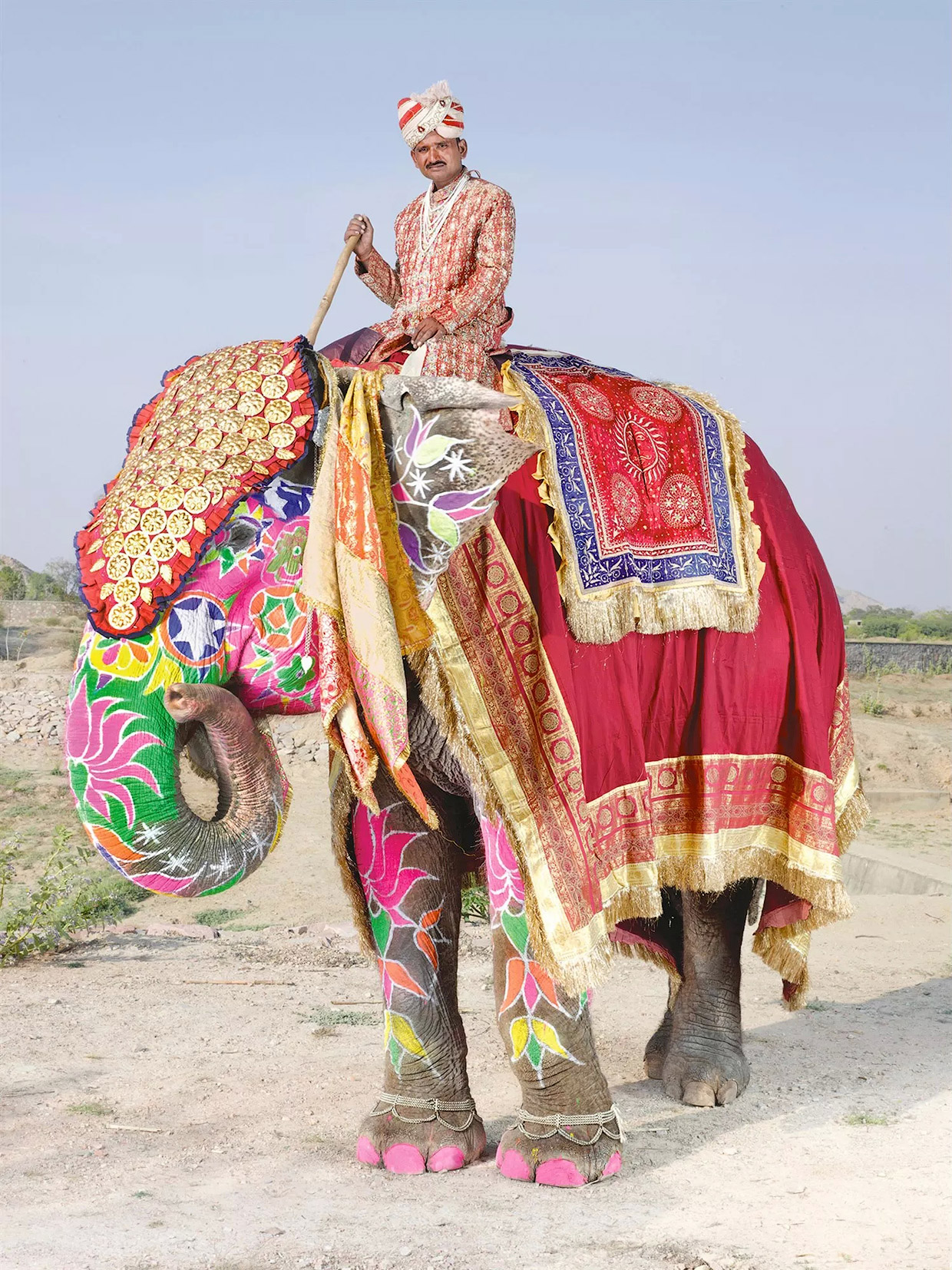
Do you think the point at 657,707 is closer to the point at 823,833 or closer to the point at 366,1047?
the point at 823,833

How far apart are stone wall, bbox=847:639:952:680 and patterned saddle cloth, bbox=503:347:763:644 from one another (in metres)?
16.9

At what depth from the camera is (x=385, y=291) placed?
13.3ft

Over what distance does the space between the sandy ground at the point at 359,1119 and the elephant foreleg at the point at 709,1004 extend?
12 centimetres

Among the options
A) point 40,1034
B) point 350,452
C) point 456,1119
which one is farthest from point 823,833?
point 40,1034

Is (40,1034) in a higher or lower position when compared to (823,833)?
lower

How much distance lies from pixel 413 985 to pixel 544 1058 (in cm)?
42

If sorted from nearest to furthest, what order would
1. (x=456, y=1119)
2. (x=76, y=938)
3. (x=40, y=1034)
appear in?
(x=456, y=1119) < (x=40, y=1034) < (x=76, y=938)

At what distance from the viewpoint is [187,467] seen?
3.13m

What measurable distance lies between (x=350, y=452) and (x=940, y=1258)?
223 centimetres

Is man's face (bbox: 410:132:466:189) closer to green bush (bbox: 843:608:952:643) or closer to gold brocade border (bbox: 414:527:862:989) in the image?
gold brocade border (bbox: 414:527:862:989)

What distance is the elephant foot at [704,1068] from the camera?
4.37 m

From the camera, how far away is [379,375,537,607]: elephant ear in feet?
10.4

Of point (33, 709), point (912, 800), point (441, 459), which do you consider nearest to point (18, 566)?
point (33, 709)

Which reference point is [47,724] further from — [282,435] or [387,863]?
[282,435]
